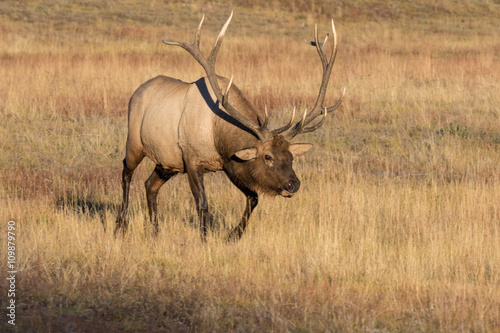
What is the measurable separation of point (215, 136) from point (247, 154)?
0.57 m

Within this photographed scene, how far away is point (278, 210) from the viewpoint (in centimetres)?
858

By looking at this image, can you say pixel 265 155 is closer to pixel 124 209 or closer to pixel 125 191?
pixel 124 209

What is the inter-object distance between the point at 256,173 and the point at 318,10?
35426mm

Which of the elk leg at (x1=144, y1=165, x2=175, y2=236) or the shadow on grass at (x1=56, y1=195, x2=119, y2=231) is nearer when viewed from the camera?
the elk leg at (x1=144, y1=165, x2=175, y2=236)

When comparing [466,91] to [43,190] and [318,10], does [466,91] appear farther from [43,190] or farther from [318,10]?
[318,10]

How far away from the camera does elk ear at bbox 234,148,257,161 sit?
7094 mm

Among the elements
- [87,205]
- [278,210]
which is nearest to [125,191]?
[87,205]

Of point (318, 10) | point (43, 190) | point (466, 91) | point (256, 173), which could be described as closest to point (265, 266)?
point (256, 173)

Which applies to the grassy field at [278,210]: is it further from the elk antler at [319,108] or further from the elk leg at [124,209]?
the elk antler at [319,108]

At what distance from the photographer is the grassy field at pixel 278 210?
17.8ft

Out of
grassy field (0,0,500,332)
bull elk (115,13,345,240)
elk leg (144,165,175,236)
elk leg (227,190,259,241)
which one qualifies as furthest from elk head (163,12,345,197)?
elk leg (144,165,175,236)

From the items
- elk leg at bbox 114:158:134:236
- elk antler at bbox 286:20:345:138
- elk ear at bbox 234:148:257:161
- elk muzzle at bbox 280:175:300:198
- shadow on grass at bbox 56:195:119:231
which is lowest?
shadow on grass at bbox 56:195:119:231

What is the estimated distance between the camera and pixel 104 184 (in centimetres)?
1014

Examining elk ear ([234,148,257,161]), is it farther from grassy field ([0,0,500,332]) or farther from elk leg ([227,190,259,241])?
grassy field ([0,0,500,332])
